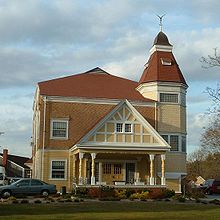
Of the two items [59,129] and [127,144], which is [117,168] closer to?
[127,144]

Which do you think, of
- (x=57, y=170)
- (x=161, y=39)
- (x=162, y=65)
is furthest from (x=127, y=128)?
(x=161, y=39)

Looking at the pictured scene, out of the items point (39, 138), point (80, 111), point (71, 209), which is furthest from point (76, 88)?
point (71, 209)

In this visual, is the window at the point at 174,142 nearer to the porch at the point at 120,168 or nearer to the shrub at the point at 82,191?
the porch at the point at 120,168

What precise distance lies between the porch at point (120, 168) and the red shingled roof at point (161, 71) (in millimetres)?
6984

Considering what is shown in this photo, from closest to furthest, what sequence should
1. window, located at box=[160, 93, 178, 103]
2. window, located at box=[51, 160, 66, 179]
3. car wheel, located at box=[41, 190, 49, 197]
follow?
car wheel, located at box=[41, 190, 49, 197]
window, located at box=[51, 160, 66, 179]
window, located at box=[160, 93, 178, 103]

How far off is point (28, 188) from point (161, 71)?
53.2 feet

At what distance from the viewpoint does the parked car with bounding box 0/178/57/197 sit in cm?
3466

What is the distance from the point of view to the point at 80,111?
137ft

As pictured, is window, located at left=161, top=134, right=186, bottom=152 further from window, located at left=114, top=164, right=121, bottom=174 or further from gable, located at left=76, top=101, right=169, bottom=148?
window, located at left=114, top=164, right=121, bottom=174

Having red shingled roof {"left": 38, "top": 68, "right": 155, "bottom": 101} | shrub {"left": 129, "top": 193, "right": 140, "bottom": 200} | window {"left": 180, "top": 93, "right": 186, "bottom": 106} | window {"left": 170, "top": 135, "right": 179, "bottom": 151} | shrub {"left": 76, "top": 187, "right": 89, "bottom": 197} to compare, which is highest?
red shingled roof {"left": 38, "top": 68, "right": 155, "bottom": 101}

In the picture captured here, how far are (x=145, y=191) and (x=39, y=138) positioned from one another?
10.6m

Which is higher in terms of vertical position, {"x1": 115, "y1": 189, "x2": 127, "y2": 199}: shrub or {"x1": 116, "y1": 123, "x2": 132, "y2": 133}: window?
{"x1": 116, "y1": 123, "x2": 132, "y2": 133}: window

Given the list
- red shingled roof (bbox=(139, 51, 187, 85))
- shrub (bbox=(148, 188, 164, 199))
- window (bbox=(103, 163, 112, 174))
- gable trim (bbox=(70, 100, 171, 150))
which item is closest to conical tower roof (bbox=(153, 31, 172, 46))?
red shingled roof (bbox=(139, 51, 187, 85))

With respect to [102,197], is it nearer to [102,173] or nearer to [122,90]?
[102,173]
